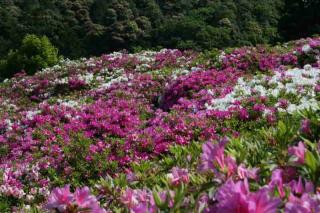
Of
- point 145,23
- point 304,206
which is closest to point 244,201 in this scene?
point 304,206

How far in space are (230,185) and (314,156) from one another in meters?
0.64

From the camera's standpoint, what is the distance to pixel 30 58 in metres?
27.2

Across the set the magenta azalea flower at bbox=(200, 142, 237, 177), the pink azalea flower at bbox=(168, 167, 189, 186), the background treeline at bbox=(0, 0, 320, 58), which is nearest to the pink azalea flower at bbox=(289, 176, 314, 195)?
the magenta azalea flower at bbox=(200, 142, 237, 177)

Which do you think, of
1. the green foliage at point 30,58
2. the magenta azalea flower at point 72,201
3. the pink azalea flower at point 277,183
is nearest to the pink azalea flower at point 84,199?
the magenta azalea flower at point 72,201

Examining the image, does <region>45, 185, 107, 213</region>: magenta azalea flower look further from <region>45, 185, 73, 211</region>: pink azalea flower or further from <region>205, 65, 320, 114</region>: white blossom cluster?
<region>205, 65, 320, 114</region>: white blossom cluster

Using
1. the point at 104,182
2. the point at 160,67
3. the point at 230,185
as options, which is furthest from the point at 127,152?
the point at 160,67

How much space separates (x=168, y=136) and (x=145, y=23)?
34.5 m

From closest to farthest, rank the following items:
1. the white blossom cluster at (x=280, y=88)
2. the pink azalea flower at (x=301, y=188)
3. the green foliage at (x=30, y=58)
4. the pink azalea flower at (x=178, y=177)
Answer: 1. the pink azalea flower at (x=301, y=188)
2. the pink azalea flower at (x=178, y=177)
3. the white blossom cluster at (x=280, y=88)
4. the green foliage at (x=30, y=58)

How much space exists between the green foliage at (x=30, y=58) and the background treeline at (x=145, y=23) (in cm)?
987

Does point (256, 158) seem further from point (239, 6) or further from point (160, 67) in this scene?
point (239, 6)

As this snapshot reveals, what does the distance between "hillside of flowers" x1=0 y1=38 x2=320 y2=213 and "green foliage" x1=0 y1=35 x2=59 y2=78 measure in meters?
7.09

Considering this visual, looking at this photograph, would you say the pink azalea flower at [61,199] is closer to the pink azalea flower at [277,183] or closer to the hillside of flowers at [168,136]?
the hillside of flowers at [168,136]

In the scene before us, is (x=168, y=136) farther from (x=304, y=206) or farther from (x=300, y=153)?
(x=304, y=206)

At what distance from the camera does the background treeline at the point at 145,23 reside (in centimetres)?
3500
